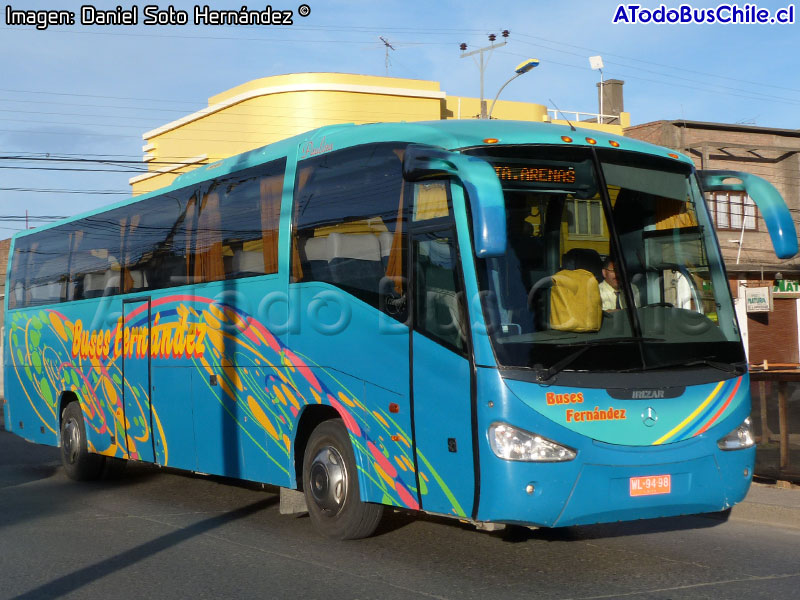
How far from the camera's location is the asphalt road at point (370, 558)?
7004 mm

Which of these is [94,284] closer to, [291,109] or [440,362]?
[440,362]

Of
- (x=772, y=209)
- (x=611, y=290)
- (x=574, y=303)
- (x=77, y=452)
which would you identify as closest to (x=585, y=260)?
(x=611, y=290)

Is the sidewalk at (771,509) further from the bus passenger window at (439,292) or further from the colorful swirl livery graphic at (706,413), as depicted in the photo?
the bus passenger window at (439,292)

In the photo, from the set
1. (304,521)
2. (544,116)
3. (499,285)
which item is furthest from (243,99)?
(499,285)

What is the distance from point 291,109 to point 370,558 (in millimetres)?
27544

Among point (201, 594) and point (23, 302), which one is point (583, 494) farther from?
point (23, 302)

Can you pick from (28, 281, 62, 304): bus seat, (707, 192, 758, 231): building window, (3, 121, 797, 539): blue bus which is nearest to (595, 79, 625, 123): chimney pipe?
(707, 192, 758, 231): building window

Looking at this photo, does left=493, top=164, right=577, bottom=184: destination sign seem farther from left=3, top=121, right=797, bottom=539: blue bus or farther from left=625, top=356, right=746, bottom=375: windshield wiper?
left=625, top=356, right=746, bottom=375: windshield wiper

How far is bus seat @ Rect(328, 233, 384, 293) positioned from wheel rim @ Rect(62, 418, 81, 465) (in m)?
7.18

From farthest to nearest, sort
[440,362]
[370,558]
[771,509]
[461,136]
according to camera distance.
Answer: [771,509] → [370,558] → [461,136] → [440,362]

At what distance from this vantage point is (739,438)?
7824 millimetres

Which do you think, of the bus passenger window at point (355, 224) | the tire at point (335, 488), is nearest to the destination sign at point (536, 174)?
the bus passenger window at point (355, 224)

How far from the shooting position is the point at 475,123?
27.0 ft

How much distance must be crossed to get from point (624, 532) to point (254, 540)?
325 centimetres
